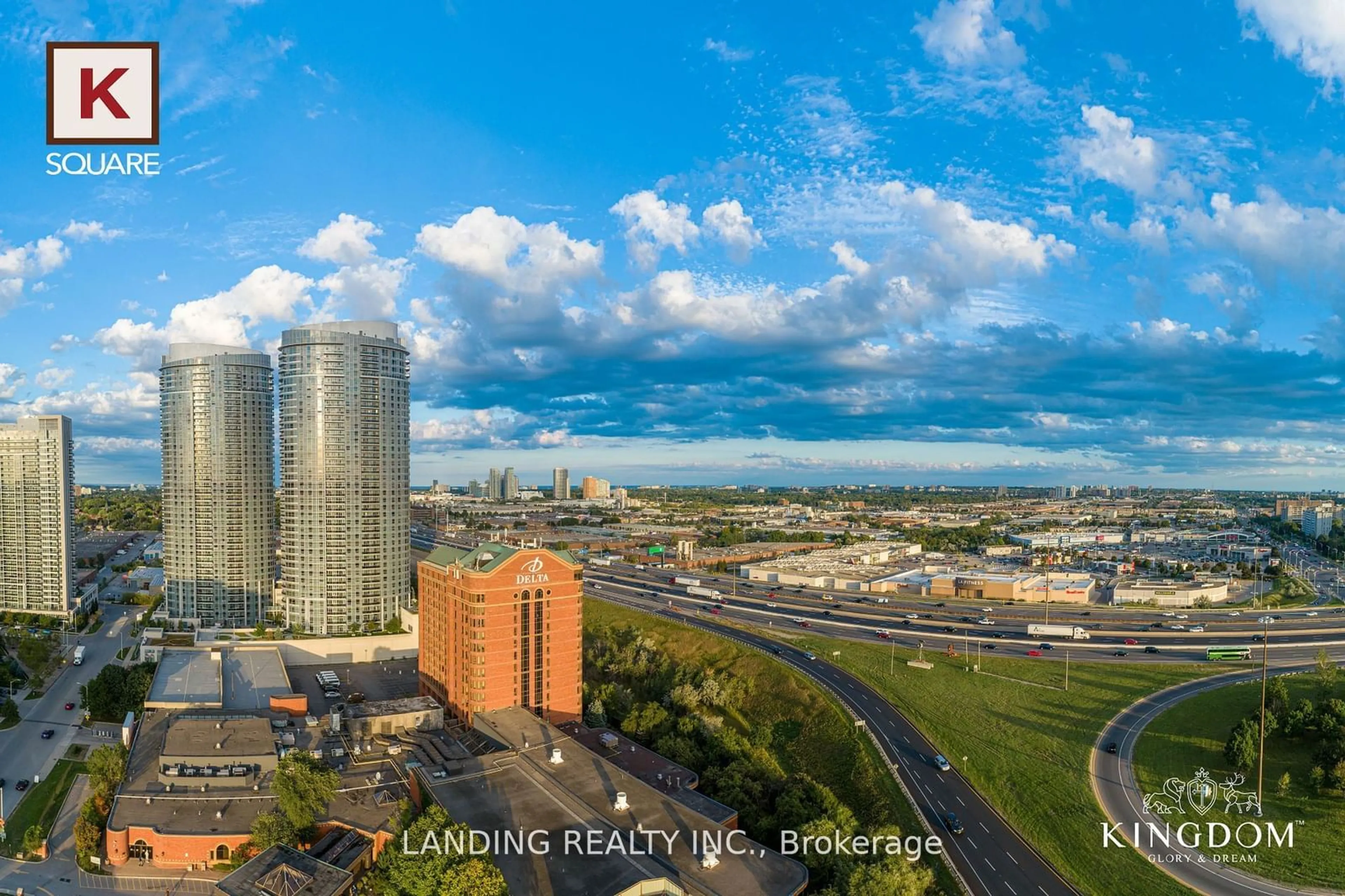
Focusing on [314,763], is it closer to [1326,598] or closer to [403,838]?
[403,838]

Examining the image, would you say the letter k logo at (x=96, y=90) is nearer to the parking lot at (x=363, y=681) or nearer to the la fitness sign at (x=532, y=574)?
the la fitness sign at (x=532, y=574)

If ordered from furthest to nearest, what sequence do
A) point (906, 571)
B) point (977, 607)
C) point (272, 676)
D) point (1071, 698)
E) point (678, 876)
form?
point (906, 571) < point (977, 607) < point (272, 676) < point (1071, 698) < point (678, 876)

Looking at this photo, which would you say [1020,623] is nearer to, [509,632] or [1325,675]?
[1325,675]

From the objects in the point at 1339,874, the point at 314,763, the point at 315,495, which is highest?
the point at 315,495

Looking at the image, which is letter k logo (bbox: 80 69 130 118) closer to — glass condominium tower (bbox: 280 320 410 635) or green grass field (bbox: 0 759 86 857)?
green grass field (bbox: 0 759 86 857)

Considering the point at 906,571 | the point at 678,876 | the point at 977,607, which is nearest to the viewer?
the point at 678,876

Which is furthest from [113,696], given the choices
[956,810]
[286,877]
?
[956,810]

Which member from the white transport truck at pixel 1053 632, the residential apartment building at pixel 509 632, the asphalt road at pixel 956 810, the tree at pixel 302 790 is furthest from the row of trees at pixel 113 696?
the white transport truck at pixel 1053 632

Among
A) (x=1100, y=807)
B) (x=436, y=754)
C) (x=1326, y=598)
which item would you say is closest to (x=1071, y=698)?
(x=1100, y=807)

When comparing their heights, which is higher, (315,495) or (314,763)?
(315,495)
